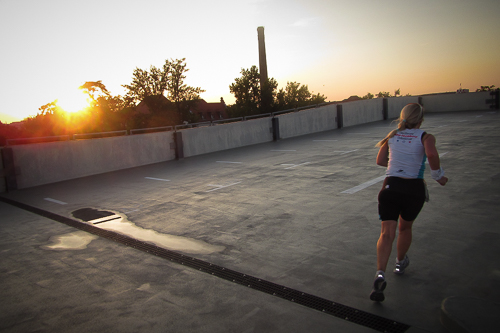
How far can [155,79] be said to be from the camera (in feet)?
232

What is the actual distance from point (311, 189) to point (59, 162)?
979cm

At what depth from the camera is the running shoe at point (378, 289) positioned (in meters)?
3.52

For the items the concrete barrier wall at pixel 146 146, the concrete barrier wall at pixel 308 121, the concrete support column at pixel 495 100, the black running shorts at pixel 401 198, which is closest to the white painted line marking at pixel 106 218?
the black running shorts at pixel 401 198

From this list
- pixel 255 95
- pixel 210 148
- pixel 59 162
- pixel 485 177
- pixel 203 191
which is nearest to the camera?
pixel 485 177

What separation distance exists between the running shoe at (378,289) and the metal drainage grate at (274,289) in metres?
0.20

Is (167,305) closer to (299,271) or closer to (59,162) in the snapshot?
(299,271)

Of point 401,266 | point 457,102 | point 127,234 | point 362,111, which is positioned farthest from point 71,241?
point 457,102

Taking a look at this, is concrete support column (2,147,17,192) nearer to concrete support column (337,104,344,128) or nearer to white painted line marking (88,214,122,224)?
white painted line marking (88,214,122,224)

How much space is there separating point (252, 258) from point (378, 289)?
6.09ft

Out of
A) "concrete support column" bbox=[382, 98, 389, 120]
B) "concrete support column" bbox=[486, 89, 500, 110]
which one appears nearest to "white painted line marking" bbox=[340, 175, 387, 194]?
"concrete support column" bbox=[382, 98, 389, 120]

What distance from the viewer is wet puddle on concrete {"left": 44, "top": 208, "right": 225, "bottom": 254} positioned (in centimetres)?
552

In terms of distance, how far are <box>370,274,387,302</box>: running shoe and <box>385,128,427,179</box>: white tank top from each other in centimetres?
105

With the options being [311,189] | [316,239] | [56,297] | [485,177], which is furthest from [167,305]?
[485,177]

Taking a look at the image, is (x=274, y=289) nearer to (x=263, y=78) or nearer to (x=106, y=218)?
(x=106, y=218)
